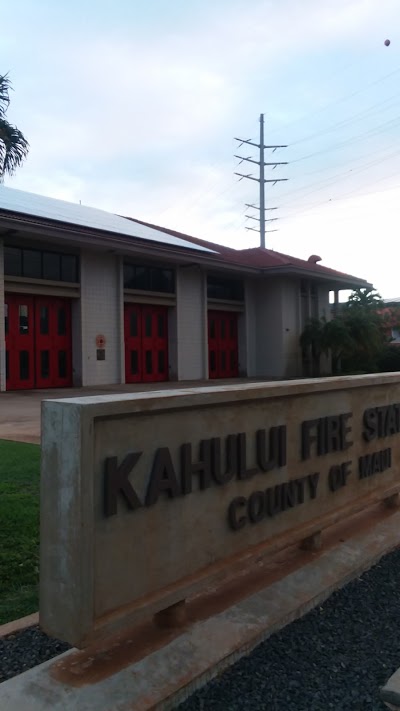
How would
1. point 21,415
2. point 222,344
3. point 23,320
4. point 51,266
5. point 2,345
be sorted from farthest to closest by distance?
point 222,344
point 51,266
point 23,320
point 2,345
point 21,415

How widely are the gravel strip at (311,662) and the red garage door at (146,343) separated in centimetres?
1822

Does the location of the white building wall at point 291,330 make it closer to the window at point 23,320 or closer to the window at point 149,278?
the window at point 149,278

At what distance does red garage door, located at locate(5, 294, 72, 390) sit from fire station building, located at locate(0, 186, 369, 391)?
3 cm

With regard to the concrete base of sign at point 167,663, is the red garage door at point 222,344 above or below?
above

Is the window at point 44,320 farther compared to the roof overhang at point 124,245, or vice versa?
the window at point 44,320

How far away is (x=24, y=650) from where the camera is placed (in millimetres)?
3133

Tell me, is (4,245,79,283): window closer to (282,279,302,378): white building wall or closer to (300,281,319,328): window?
(282,279,302,378): white building wall

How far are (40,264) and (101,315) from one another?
8.88 feet

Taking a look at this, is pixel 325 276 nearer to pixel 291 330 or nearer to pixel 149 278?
pixel 291 330

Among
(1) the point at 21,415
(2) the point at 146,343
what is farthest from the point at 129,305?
(1) the point at 21,415

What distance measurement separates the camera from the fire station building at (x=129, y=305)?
18.1 m

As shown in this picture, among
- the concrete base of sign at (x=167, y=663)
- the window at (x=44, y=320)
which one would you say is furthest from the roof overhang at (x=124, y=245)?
the concrete base of sign at (x=167, y=663)

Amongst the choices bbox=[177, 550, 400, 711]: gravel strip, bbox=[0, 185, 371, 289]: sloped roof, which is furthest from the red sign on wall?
bbox=[177, 550, 400, 711]: gravel strip

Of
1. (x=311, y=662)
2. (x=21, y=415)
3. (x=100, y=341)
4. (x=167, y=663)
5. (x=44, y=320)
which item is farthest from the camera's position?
(x=100, y=341)
